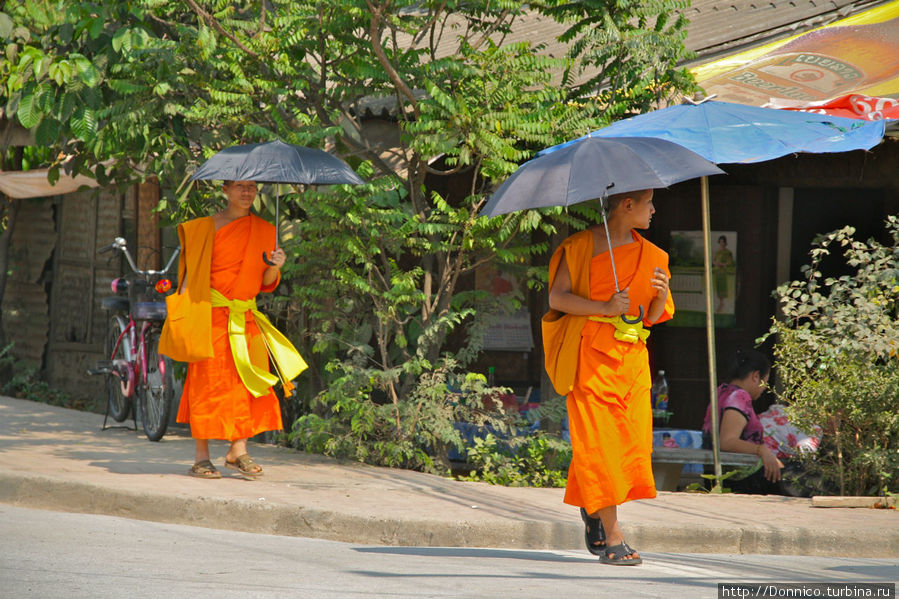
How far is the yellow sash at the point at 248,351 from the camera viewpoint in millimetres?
6758

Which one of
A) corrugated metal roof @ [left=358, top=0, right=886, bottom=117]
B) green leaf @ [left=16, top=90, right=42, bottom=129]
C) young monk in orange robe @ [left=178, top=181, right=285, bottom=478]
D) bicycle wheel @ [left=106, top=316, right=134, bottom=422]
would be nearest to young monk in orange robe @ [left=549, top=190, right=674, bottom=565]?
young monk in orange robe @ [left=178, top=181, right=285, bottom=478]

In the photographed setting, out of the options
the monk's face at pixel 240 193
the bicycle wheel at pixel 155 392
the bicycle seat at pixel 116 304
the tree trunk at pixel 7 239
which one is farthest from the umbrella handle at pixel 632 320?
the tree trunk at pixel 7 239

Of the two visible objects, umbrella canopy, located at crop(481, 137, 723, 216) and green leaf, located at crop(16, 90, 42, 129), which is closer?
umbrella canopy, located at crop(481, 137, 723, 216)

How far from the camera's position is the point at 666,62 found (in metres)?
7.22

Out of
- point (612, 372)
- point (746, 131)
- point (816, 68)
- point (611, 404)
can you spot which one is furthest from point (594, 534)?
point (816, 68)

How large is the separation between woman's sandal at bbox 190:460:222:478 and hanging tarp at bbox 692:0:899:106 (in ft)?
14.3

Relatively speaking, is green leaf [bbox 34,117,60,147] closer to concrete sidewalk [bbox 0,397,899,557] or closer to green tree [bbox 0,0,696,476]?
green tree [bbox 0,0,696,476]

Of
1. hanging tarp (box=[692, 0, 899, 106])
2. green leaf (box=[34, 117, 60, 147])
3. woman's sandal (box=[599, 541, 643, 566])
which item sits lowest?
woman's sandal (box=[599, 541, 643, 566])

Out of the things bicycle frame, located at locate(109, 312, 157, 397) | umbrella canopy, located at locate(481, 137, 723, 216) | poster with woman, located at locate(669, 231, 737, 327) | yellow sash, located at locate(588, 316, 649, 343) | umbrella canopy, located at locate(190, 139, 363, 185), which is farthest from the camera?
poster with woman, located at locate(669, 231, 737, 327)

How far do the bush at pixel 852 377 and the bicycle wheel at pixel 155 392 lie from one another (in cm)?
441

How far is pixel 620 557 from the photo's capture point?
16.7ft

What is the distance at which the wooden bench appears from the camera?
23.8 feet

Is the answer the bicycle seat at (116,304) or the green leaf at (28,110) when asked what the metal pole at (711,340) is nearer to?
the green leaf at (28,110)

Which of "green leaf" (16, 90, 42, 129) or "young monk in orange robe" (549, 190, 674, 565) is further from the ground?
"green leaf" (16, 90, 42, 129)
